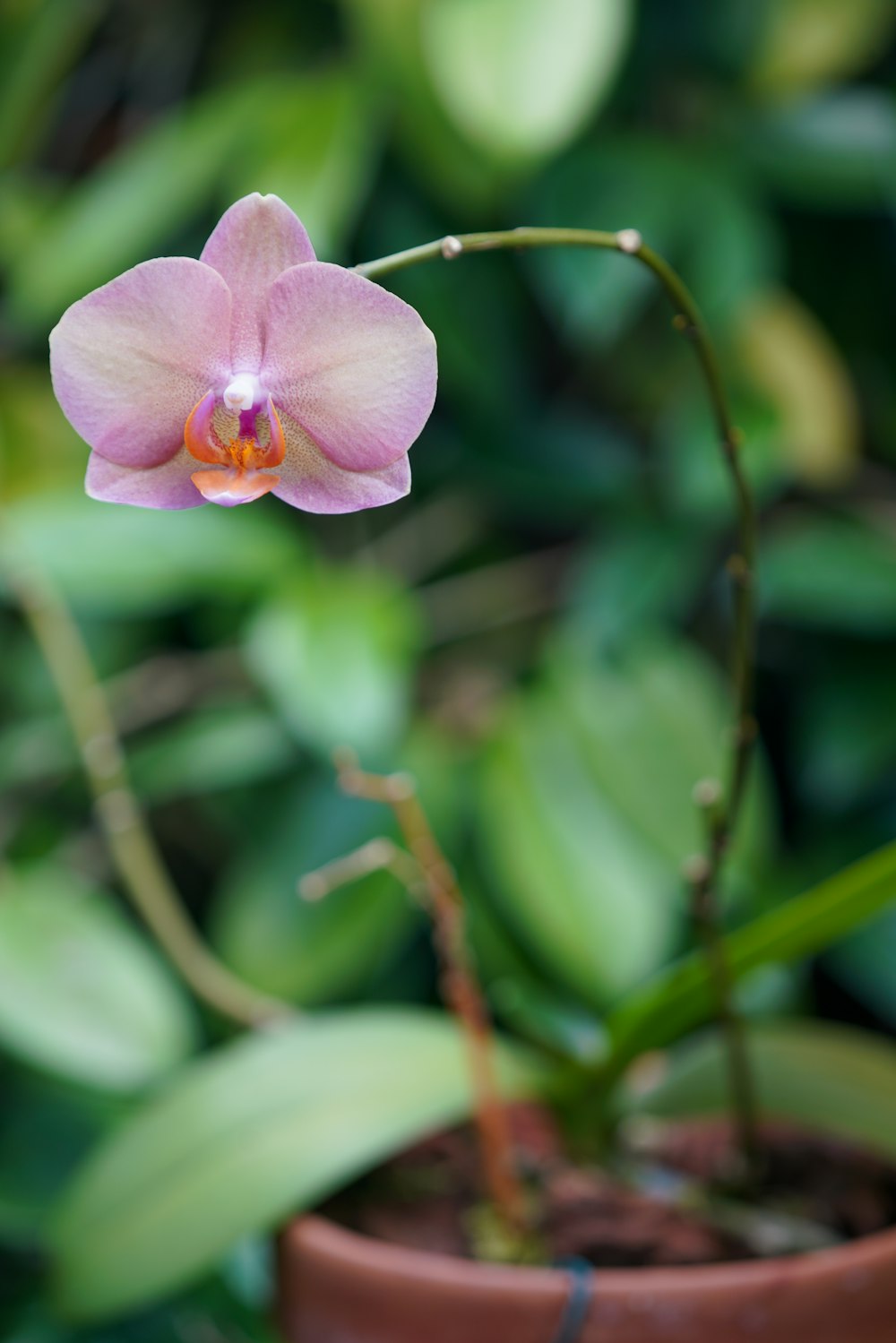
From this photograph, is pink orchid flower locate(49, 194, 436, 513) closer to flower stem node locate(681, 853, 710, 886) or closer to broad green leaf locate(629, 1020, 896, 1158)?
flower stem node locate(681, 853, 710, 886)

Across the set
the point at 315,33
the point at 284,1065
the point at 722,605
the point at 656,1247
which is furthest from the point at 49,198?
the point at 656,1247

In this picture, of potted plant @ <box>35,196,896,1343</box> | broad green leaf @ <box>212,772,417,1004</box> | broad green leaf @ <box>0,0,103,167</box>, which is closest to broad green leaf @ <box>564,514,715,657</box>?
broad green leaf @ <box>212,772,417,1004</box>

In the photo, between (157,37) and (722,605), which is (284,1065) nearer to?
(722,605)

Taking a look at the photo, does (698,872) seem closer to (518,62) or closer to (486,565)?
(518,62)

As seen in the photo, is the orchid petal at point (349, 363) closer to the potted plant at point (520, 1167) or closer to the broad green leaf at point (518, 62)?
the potted plant at point (520, 1167)

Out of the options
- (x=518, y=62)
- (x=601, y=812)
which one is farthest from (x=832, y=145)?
(x=601, y=812)
